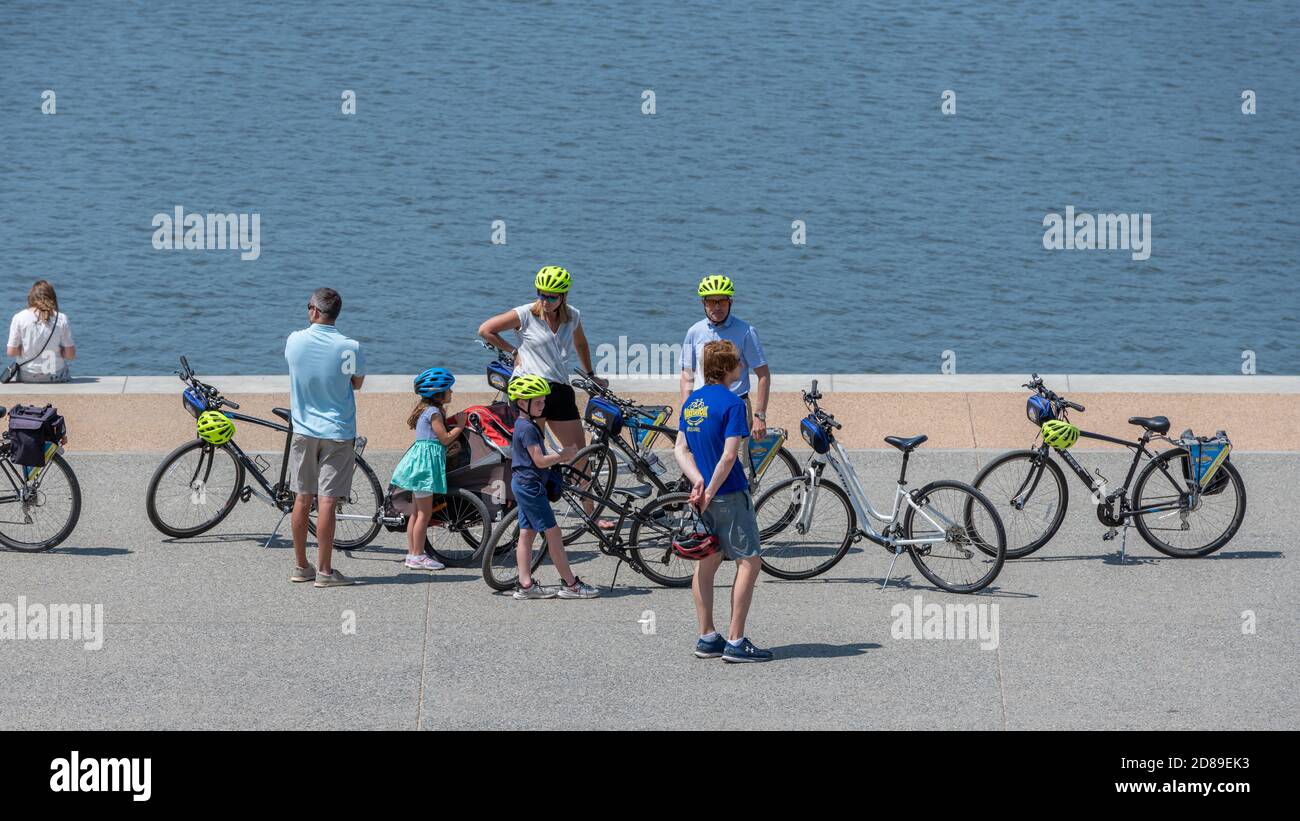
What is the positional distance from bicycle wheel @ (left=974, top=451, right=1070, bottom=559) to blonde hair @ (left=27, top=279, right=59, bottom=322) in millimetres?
9012

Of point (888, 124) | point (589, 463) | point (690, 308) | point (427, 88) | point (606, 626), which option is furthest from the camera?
point (427, 88)

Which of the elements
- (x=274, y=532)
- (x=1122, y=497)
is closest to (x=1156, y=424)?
(x=1122, y=497)

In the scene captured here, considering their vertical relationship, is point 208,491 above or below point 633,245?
below

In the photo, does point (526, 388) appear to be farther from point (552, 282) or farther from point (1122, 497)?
point (1122, 497)

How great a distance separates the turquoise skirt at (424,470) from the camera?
34.7 feet

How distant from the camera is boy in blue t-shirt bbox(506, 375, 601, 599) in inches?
387

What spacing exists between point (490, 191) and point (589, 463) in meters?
25.6

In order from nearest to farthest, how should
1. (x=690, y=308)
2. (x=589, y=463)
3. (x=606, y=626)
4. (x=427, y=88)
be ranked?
1. (x=606, y=626)
2. (x=589, y=463)
3. (x=690, y=308)
4. (x=427, y=88)

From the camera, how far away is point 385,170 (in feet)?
124

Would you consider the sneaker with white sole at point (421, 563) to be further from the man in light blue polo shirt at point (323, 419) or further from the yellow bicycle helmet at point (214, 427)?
the yellow bicycle helmet at point (214, 427)

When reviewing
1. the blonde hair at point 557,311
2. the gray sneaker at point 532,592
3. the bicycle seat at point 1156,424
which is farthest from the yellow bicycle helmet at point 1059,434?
the gray sneaker at point 532,592

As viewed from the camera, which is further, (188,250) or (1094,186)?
(1094,186)

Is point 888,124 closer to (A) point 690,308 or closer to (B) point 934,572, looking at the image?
(A) point 690,308

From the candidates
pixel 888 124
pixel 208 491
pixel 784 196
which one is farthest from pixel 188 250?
pixel 208 491
